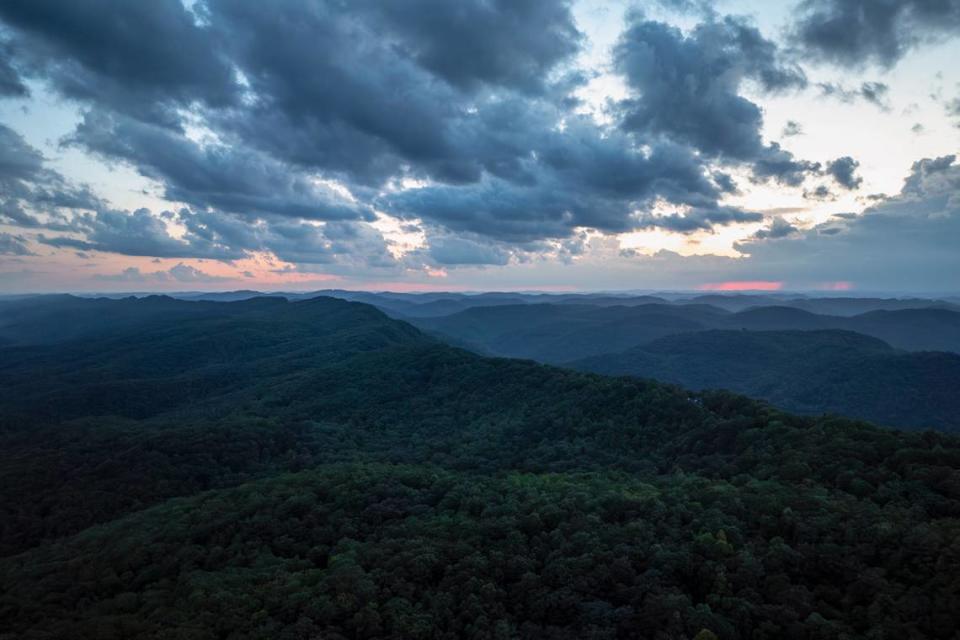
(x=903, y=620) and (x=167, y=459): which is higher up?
(x=903, y=620)

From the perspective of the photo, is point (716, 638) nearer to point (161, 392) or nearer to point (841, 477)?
point (841, 477)

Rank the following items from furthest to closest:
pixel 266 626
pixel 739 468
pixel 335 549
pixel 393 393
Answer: pixel 393 393 < pixel 739 468 < pixel 335 549 < pixel 266 626

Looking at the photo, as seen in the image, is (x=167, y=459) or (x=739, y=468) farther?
(x=167, y=459)

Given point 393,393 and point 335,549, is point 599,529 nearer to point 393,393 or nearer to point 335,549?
point 335,549

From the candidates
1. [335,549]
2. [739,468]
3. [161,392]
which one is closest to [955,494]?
[739,468]

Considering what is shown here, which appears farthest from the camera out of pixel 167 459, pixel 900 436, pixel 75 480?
pixel 167 459

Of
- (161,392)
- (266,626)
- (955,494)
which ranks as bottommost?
(161,392)
